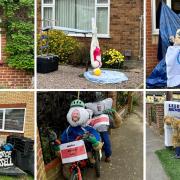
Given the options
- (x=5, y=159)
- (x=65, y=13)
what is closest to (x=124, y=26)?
(x=65, y=13)

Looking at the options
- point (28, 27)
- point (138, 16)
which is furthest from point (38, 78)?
point (138, 16)

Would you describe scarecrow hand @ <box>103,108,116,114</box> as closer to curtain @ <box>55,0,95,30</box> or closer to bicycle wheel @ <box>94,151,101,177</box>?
bicycle wheel @ <box>94,151,101,177</box>

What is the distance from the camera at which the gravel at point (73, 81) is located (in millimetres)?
3387

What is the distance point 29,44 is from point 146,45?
1060 mm

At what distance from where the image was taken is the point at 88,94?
133 inches

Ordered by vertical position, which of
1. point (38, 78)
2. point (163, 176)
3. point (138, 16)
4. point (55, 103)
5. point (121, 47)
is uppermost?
point (138, 16)

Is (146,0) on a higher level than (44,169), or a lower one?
higher

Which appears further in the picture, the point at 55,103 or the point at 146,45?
the point at 146,45

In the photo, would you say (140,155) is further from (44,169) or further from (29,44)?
(29,44)

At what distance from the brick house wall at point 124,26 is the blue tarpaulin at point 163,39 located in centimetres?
25

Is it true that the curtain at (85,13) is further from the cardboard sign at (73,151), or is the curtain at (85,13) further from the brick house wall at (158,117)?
the cardboard sign at (73,151)

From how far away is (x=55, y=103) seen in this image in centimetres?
334

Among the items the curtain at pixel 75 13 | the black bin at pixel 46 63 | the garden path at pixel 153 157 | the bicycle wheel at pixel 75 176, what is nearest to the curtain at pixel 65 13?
the curtain at pixel 75 13

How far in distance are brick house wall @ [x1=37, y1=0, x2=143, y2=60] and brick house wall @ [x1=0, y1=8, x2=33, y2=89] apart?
0.44 m
